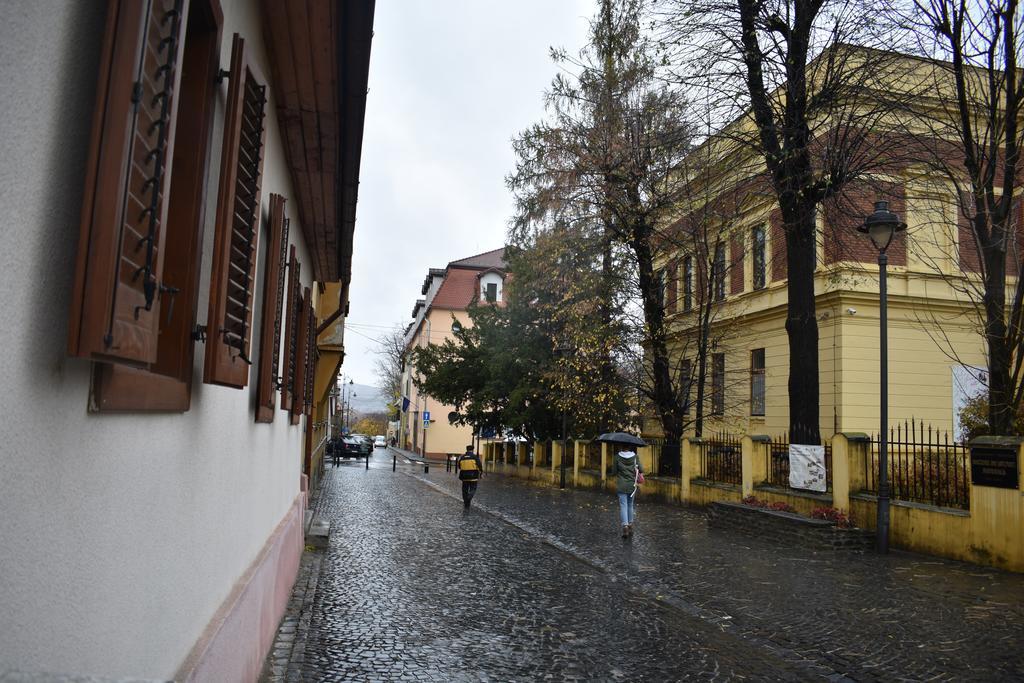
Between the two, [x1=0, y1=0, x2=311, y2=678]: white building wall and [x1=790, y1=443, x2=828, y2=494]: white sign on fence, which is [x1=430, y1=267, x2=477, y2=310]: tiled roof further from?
[x1=0, y1=0, x2=311, y2=678]: white building wall

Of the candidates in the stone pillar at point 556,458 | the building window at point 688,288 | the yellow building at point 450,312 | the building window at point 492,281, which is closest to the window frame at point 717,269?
the building window at point 688,288

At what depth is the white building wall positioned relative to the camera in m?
1.48

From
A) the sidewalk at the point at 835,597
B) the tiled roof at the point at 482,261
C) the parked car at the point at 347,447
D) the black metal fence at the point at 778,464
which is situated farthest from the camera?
the tiled roof at the point at 482,261

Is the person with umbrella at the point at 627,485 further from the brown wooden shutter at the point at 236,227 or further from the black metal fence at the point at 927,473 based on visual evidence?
the brown wooden shutter at the point at 236,227

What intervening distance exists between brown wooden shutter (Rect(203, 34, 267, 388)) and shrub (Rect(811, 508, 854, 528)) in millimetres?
11439

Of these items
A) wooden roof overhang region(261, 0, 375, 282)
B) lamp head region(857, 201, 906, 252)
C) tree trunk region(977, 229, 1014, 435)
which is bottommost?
tree trunk region(977, 229, 1014, 435)

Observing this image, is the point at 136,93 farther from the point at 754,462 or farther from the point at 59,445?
the point at 754,462

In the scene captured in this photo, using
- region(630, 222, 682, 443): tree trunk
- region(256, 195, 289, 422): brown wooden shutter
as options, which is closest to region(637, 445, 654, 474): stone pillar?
region(630, 222, 682, 443): tree trunk

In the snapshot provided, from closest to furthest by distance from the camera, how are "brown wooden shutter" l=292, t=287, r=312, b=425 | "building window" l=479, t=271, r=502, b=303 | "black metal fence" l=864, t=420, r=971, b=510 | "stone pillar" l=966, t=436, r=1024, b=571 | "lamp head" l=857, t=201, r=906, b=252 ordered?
"brown wooden shutter" l=292, t=287, r=312, b=425 < "stone pillar" l=966, t=436, r=1024, b=571 < "black metal fence" l=864, t=420, r=971, b=510 < "lamp head" l=857, t=201, r=906, b=252 < "building window" l=479, t=271, r=502, b=303

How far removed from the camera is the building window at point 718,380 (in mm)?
26506

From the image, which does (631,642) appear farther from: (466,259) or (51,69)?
(466,259)

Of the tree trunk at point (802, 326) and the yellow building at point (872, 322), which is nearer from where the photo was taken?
the tree trunk at point (802, 326)

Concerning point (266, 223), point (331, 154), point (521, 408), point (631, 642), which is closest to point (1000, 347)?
point (631, 642)

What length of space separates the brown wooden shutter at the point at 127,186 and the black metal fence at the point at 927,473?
11248 millimetres
